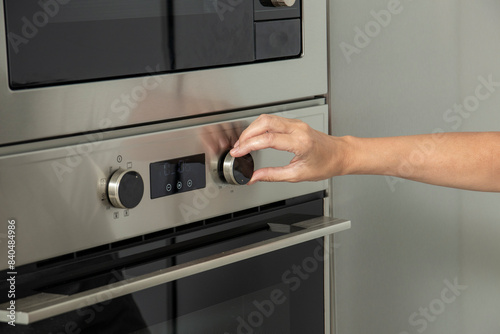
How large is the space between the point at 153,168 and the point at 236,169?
117mm

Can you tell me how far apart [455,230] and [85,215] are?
1.97 feet

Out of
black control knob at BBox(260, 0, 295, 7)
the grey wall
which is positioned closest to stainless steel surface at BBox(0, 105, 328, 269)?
black control knob at BBox(260, 0, 295, 7)

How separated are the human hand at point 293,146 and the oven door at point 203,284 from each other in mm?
95

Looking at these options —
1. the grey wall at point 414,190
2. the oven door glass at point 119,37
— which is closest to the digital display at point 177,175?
the oven door glass at point 119,37

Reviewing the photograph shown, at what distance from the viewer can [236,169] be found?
0.94m

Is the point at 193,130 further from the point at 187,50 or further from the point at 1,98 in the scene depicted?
the point at 1,98

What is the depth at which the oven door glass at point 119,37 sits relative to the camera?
74 centimetres

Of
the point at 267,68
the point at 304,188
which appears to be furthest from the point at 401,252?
the point at 267,68

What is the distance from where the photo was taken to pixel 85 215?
0.81m

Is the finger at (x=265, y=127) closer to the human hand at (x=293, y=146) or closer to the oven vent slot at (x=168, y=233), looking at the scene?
the human hand at (x=293, y=146)

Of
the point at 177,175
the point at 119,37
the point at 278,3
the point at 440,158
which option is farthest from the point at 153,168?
the point at 440,158

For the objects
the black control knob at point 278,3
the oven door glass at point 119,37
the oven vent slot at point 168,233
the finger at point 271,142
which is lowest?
the oven vent slot at point 168,233

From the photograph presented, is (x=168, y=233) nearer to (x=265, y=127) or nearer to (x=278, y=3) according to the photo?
(x=265, y=127)

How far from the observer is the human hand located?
2.91 feet
